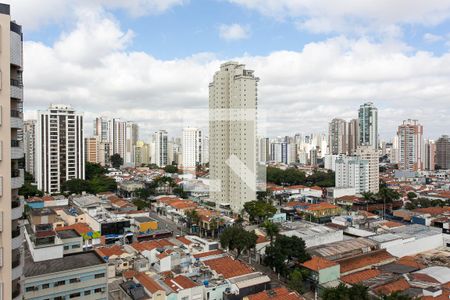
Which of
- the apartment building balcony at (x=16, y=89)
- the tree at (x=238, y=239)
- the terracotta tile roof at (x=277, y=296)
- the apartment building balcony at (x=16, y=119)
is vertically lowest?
the terracotta tile roof at (x=277, y=296)

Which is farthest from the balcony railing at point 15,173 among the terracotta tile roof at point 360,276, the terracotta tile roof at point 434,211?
the terracotta tile roof at point 434,211

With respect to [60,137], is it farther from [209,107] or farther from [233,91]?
[233,91]

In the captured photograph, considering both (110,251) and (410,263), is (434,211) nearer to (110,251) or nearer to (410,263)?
(410,263)

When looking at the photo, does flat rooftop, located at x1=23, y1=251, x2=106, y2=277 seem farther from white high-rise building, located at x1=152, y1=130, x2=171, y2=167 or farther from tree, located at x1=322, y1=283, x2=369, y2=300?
white high-rise building, located at x1=152, y1=130, x2=171, y2=167

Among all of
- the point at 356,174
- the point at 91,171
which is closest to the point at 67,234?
the point at 91,171

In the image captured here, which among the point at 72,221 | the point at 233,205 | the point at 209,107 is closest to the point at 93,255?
the point at 72,221

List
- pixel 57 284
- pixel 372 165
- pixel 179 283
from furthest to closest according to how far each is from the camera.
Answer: pixel 372 165 → pixel 179 283 → pixel 57 284

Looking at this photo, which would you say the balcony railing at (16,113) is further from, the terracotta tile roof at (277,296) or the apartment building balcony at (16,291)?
the terracotta tile roof at (277,296)

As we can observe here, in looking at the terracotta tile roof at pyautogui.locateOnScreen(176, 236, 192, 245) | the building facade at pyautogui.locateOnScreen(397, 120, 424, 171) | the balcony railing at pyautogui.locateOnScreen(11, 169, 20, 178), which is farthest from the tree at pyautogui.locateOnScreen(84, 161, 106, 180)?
the building facade at pyautogui.locateOnScreen(397, 120, 424, 171)
